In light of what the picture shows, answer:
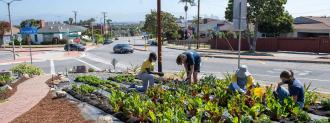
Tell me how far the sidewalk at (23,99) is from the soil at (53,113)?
34cm

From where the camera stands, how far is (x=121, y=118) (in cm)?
861

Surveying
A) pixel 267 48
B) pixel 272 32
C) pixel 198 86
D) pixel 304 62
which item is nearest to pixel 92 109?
pixel 198 86

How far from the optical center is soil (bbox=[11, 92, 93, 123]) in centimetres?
884

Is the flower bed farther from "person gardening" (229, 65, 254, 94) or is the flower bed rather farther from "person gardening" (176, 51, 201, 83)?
"person gardening" (176, 51, 201, 83)

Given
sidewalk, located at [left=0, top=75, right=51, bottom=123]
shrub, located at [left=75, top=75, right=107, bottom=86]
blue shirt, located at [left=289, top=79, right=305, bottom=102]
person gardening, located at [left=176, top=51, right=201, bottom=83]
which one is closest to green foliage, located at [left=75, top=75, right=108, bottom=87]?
shrub, located at [left=75, top=75, right=107, bottom=86]

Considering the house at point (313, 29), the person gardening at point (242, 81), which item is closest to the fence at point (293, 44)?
the house at point (313, 29)

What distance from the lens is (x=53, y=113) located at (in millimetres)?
9508

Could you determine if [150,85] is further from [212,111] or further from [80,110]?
[212,111]

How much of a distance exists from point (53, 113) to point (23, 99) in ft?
9.54

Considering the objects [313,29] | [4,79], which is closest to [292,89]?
[4,79]

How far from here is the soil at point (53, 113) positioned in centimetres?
884

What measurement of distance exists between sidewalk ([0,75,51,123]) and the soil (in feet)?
1.11

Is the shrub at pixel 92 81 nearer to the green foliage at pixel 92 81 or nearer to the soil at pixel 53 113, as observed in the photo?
the green foliage at pixel 92 81

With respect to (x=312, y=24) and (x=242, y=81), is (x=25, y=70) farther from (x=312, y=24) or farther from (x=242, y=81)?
(x=312, y=24)
